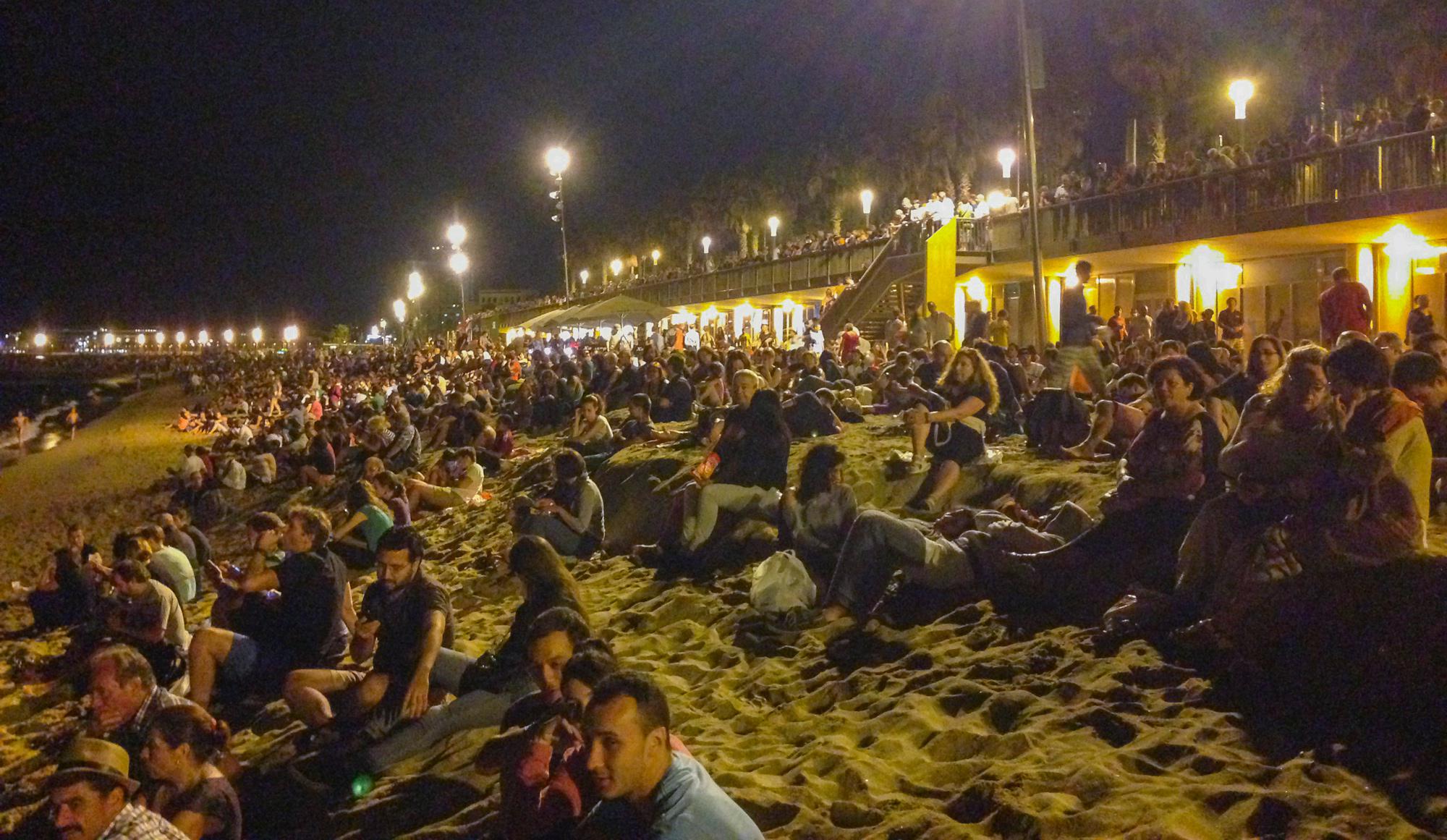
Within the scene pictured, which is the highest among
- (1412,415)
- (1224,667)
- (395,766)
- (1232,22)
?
(1232,22)

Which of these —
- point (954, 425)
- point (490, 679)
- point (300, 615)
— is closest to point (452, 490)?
point (954, 425)

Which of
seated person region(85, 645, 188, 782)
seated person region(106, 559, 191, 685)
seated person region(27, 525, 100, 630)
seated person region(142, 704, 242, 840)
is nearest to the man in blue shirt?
seated person region(142, 704, 242, 840)

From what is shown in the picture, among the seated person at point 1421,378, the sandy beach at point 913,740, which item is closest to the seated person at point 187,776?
the sandy beach at point 913,740

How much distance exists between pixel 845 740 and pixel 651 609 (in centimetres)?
309

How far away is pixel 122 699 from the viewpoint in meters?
5.44

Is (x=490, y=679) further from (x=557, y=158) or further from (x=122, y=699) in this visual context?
(x=557, y=158)

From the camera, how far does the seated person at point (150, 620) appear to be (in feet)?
26.1

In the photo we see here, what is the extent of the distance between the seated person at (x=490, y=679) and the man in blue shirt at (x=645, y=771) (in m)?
2.65

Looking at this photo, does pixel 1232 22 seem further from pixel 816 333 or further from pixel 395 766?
pixel 395 766

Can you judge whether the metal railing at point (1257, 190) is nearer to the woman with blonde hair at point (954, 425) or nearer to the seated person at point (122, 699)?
the woman with blonde hair at point (954, 425)

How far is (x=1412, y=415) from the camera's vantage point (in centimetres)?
528

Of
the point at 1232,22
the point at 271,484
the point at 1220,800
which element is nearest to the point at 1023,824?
the point at 1220,800

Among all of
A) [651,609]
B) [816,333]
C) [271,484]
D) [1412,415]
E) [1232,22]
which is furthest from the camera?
[1232,22]

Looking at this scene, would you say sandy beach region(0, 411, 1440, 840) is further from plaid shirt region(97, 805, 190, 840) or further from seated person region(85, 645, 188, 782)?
plaid shirt region(97, 805, 190, 840)
